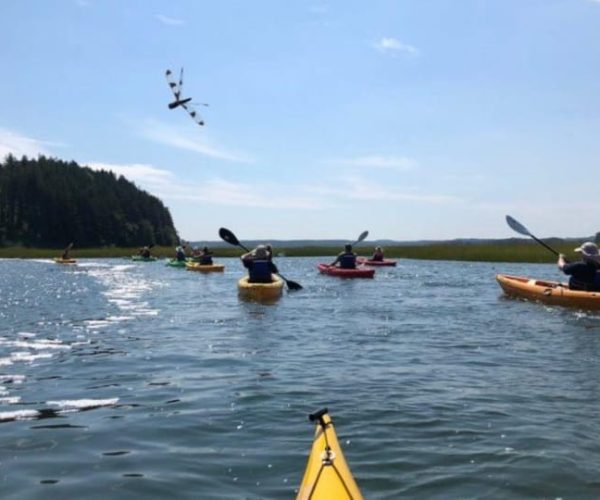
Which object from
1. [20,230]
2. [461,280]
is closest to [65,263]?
[461,280]

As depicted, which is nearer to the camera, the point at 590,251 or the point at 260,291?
the point at 590,251

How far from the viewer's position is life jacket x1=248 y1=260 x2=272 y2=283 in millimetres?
20281

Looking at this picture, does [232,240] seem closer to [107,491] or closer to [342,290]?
[342,290]

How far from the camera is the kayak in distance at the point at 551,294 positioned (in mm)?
16672

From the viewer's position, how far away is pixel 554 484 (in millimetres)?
5199

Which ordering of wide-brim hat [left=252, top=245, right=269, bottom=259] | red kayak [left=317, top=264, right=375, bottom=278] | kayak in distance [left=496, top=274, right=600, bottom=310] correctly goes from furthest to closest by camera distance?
red kayak [left=317, top=264, right=375, bottom=278]
wide-brim hat [left=252, top=245, right=269, bottom=259]
kayak in distance [left=496, top=274, right=600, bottom=310]

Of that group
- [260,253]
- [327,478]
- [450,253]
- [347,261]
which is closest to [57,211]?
[450,253]

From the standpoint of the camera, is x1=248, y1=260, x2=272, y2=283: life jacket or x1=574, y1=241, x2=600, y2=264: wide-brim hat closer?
x1=574, y1=241, x2=600, y2=264: wide-brim hat

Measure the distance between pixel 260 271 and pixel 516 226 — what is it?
32.3 feet

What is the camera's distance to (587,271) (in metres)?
17.3

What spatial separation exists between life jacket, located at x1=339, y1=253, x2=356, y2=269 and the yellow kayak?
2464cm

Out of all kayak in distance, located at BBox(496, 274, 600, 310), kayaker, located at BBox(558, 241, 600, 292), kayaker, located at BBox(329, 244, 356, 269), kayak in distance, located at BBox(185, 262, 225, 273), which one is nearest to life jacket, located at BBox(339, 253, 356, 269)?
kayaker, located at BBox(329, 244, 356, 269)

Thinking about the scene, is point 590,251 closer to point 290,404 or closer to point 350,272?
point 290,404

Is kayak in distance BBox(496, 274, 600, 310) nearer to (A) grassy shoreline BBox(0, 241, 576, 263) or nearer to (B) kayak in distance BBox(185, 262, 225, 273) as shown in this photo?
(B) kayak in distance BBox(185, 262, 225, 273)
